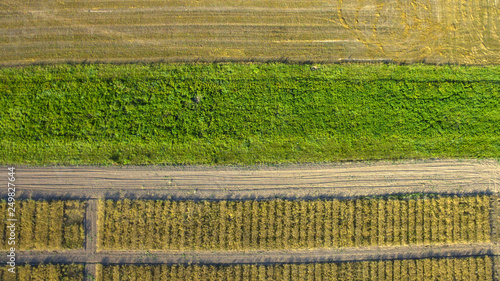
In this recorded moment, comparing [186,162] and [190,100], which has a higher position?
[190,100]

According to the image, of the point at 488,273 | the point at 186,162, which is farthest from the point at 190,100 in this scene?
the point at 488,273

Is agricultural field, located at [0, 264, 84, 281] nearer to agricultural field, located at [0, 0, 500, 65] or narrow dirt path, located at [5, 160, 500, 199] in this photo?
narrow dirt path, located at [5, 160, 500, 199]

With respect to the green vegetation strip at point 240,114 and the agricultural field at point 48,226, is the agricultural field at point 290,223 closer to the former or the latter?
the agricultural field at point 48,226

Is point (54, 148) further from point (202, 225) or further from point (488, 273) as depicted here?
point (488, 273)

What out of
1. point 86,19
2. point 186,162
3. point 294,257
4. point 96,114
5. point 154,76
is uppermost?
point 86,19

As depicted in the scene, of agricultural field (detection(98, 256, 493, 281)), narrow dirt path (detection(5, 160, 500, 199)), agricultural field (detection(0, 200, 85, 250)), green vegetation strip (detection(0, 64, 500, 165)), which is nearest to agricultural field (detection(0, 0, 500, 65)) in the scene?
green vegetation strip (detection(0, 64, 500, 165))

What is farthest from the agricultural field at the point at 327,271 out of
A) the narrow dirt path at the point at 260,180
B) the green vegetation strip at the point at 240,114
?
the green vegetation strip at the point at 240,114

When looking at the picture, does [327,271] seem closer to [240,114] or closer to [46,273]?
[240,114]
